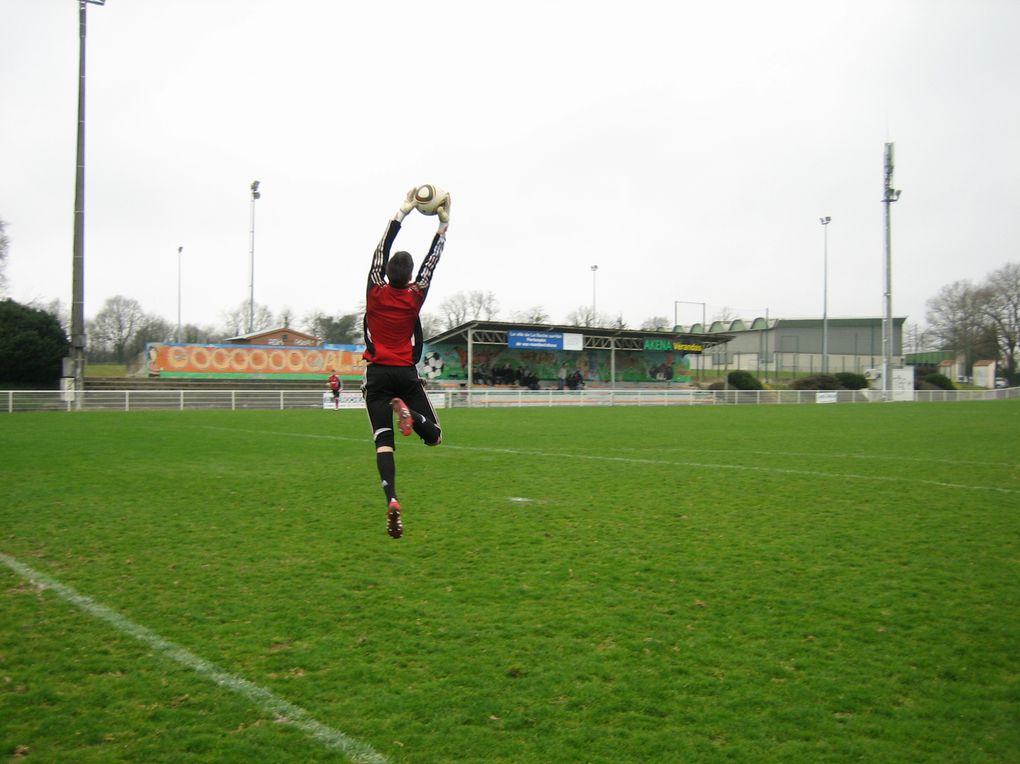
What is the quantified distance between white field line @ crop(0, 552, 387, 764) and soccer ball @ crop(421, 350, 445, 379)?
51264 mm

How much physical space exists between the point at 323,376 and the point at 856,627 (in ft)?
178

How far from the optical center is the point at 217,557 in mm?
7738

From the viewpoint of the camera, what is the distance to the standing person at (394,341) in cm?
660

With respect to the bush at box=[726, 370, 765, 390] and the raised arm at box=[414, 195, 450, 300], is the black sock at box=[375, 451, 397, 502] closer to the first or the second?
the raised arm at box=[414, 195, 450, 300]

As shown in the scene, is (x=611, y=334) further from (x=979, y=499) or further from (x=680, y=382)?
(x=979, y=499)

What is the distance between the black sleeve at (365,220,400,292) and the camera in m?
6.55

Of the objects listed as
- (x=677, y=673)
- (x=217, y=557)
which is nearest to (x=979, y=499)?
(x=677, y=673)

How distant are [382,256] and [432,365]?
51792 mm

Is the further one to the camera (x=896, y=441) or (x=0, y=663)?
(x=896, y=441)

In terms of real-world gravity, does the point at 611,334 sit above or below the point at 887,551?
above

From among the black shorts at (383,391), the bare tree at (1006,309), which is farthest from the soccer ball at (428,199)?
the bare tree at (1006,309)

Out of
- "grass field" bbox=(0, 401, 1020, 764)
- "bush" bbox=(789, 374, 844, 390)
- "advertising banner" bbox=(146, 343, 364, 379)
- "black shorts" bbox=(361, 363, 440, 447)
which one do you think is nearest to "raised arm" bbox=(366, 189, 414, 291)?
"black shorts" bbox=(361, 363, 440, 447)

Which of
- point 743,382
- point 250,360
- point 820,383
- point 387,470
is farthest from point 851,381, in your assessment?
point 387,470

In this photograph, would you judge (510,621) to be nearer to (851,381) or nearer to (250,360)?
(250,360)
